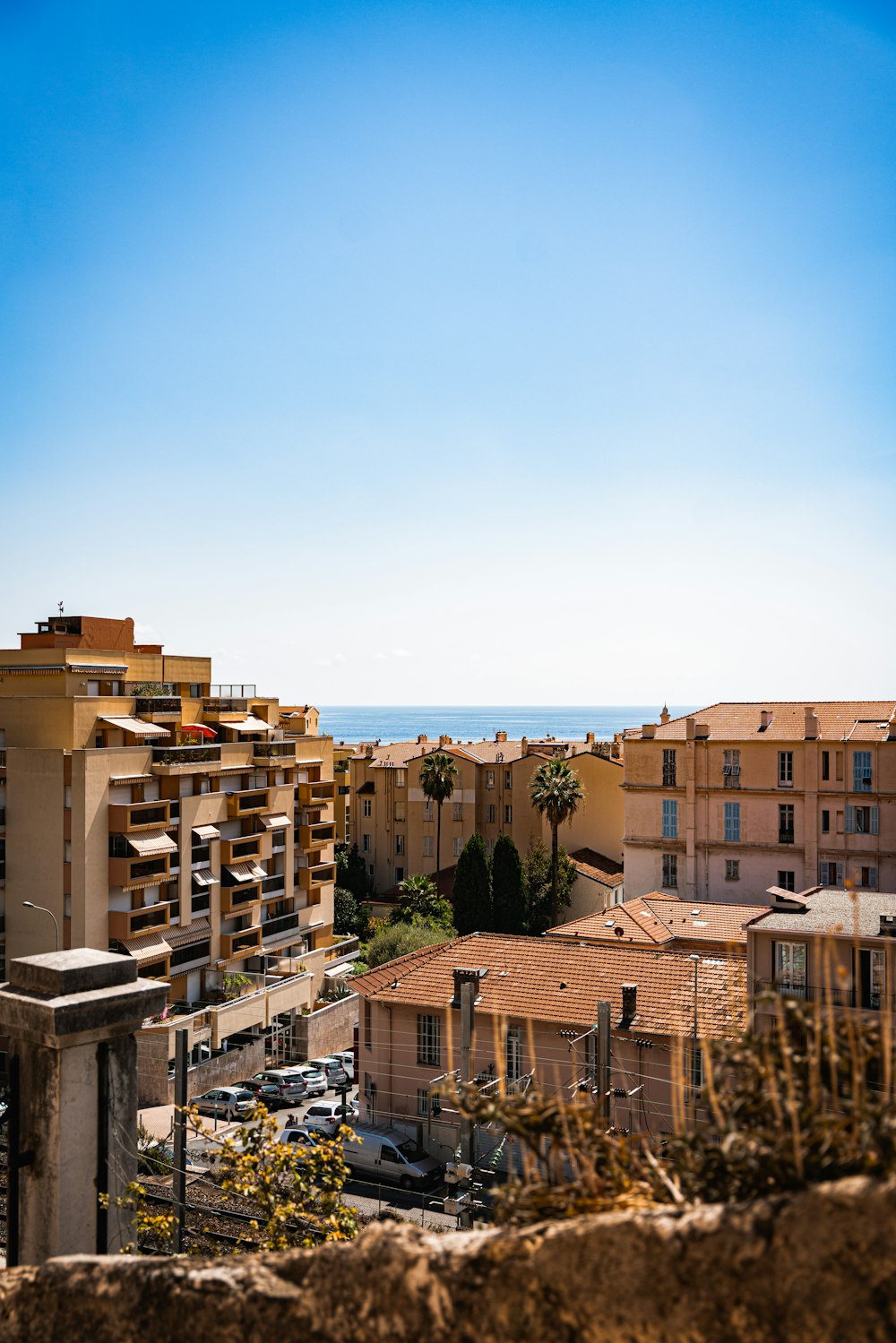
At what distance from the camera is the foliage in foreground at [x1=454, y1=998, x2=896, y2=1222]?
2.87 metres

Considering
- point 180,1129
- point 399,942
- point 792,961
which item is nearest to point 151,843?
point 399,942

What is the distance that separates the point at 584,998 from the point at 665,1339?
25.3 metres

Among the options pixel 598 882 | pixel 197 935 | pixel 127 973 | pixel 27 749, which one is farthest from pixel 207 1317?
pixel 598 882

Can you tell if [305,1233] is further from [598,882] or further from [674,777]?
[598,882]

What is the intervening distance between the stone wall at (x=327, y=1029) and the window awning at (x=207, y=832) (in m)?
9.10

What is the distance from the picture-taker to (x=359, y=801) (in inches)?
3142

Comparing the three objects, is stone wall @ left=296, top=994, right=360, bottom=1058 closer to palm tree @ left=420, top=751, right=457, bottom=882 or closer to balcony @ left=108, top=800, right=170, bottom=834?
balcony @ left=108, top=800, right=170, bottom=834

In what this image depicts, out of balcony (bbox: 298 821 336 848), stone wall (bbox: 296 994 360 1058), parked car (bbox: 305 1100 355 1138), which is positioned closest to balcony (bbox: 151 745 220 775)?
balcony (bbox: 298 821 336 848)

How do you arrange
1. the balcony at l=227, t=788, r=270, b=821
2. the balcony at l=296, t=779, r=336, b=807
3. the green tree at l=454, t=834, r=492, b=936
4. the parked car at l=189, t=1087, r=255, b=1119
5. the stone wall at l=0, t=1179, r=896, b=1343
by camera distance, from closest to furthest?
the stone wall at l=0, t=1179, r=896, b=1343
the parked car at l=189, t=1087, r=255, b=1119
the balcony at l=227, t=788, r=270, b=821
the balcony at l=296, t=779, r=336, b=807
the green tree at l=454, t=834, r=492, b=936

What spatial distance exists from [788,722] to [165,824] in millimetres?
32018

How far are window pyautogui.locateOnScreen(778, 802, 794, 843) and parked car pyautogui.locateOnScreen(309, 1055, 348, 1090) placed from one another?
80.9ft

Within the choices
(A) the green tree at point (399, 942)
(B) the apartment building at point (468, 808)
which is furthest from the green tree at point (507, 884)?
(B) the apartment building at point (468, 808)

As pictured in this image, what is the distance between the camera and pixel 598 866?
230 ft

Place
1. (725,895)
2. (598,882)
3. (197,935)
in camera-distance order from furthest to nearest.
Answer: (598,882) → (725,895) → (197,935)
